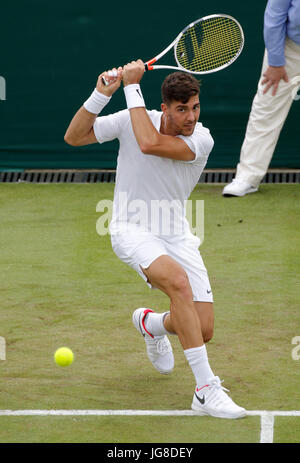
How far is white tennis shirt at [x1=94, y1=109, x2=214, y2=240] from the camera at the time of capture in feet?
16.3

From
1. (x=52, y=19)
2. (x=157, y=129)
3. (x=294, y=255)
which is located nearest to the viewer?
(x=157, y=129)

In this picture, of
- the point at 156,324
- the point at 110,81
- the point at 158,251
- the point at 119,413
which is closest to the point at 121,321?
the point at 156,324

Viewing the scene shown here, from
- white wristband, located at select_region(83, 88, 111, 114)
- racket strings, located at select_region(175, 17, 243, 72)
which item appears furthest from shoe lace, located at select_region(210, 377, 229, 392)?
racket strings, located at select_region(175, 17, 243, 72)

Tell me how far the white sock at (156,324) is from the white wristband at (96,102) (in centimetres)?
115

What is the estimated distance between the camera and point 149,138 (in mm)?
4758

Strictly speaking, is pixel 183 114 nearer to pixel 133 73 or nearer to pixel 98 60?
pixel 133 73

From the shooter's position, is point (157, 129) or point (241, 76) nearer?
point (157, 129)

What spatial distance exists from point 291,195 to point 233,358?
4.15m

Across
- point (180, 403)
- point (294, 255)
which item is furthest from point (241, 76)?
point (180, 403)

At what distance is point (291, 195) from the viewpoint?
9.27 metres

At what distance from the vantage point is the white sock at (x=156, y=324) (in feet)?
16.6

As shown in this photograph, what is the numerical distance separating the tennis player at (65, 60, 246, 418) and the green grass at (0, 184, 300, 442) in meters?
0.29
